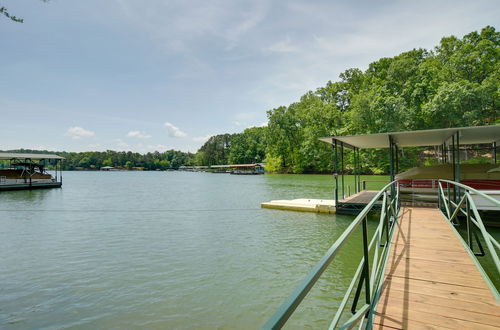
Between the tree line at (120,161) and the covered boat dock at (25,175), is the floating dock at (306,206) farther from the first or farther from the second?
the tree line at (120,161)

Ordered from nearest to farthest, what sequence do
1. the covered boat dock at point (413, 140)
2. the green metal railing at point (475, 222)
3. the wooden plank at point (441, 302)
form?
the wooden plank at point (441, 302), the green metal railing at point (475, 222), the covered boat dock at point (413, 140)

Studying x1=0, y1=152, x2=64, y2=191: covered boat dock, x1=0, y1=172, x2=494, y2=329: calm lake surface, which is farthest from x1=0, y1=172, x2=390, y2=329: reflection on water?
x1=0, y1=152, x2=64, y2=191: covered boat dock

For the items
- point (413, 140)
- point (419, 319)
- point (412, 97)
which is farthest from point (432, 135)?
point (412, 97)

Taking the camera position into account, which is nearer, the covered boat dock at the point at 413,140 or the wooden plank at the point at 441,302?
the wooden plank at the point at 441,302

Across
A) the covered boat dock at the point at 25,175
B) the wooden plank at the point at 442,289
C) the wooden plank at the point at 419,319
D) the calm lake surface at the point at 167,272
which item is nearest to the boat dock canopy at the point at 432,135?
the calm lake surface at the point at 167,272

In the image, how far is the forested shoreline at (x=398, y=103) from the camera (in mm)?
33000

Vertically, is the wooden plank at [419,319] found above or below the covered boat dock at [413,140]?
below

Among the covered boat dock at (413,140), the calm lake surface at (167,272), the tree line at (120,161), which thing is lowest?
the calm lake surface at (167,272)

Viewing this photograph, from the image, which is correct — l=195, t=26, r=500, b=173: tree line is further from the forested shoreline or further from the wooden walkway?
the wooden walkway

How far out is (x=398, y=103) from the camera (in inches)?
1506

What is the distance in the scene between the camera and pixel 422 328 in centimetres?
253

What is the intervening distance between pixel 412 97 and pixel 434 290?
41.5 metres

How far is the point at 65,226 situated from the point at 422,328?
1426 cm

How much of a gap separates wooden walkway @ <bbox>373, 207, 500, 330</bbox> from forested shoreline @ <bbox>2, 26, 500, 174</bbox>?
112ft
